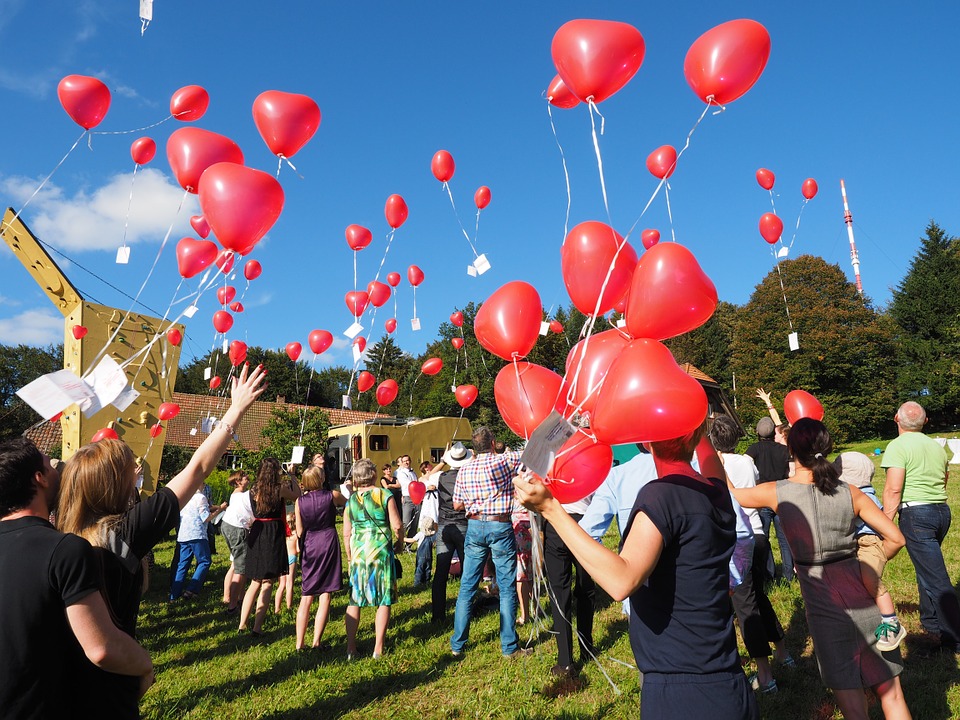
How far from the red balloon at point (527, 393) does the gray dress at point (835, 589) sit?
4.19ft

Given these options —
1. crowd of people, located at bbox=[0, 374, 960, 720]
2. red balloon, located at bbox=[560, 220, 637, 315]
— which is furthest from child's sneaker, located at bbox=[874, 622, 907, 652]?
red balloon, located at bbox=[560, 220, 637, 315]

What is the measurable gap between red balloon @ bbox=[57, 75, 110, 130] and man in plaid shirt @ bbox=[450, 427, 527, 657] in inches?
161

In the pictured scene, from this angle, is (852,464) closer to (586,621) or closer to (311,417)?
(586,621)

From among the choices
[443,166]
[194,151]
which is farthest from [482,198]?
[194,151]

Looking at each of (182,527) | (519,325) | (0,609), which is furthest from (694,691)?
(182,527)

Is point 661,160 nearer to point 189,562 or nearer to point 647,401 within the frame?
point 647,401

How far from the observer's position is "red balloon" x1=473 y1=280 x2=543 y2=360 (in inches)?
117

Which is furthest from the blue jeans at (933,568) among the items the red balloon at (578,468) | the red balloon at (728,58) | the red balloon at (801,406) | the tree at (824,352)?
the tree at (824,352)

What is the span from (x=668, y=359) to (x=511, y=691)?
3.01 metres

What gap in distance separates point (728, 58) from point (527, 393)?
2.04m

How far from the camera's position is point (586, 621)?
14.8ft

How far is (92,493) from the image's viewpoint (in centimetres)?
208

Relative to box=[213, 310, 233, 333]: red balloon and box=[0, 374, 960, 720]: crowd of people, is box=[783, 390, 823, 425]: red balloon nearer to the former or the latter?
box=[0, 374, 960, 720]: crowd of people

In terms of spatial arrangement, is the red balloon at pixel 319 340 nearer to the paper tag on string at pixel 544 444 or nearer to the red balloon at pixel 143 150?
the red balloon at pixel 143 150
